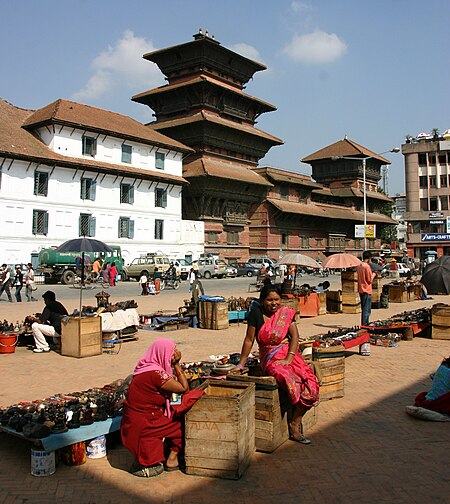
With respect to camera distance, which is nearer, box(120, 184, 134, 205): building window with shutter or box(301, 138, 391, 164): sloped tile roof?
box(120, 184, 134, 205): building window with shutter

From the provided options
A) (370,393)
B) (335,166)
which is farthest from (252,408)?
(335,166)

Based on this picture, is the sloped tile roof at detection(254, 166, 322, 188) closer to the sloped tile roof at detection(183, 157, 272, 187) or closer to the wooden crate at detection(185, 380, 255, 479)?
the sloped tile roof at detection(183, 157, 272, 187)

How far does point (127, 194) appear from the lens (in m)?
41.5

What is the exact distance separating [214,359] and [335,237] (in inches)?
2191

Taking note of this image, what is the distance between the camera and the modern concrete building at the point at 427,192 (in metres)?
67.6

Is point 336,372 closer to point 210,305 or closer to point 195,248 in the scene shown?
point 210,305

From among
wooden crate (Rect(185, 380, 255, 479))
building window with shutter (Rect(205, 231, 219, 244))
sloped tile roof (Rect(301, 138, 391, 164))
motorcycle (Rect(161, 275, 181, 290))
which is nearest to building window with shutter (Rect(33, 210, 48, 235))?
motorcycle (Rect(161, 275, 181, 290))

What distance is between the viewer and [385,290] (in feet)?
70.6

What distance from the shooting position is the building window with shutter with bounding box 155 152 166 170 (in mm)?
43594

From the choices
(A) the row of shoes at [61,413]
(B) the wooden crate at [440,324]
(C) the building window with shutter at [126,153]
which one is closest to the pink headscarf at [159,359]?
(A) the row of shoes at [61,413]

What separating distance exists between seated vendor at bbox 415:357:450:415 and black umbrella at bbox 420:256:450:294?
23.8ft

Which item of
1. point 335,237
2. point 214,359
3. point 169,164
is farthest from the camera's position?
point 335,237

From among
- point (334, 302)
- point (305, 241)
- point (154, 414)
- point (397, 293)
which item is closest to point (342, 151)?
point (305, 241)

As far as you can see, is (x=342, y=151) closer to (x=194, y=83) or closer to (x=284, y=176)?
(x=284, y=176)
